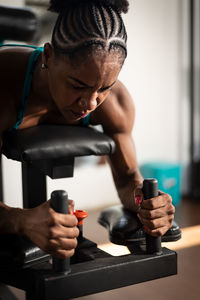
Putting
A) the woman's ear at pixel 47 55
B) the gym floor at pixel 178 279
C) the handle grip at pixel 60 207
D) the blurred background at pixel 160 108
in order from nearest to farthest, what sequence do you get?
the handle grip at pixel 60 207 < the woman's ear at pixel 47 55 < the gym floor at pixel 178 279 < the blurred background at pixel 160 108

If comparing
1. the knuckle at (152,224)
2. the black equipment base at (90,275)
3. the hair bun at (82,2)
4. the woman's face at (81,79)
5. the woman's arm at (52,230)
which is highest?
the hair bun at (82,2)

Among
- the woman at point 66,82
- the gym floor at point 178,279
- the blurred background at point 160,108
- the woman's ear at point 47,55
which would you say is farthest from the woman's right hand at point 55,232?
the blurred background at point 160,108

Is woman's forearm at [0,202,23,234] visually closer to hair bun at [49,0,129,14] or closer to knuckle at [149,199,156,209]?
knuckle at [149,199,156,209]

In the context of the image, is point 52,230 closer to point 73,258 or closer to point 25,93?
point 73,258

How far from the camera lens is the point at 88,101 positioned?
0.96 metres

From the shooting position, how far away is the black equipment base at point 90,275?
0.91 meters

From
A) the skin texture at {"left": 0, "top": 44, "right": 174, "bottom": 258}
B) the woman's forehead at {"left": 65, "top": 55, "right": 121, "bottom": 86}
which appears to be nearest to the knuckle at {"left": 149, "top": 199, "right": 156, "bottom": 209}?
the skin texture at {"left": 0, "top": 44, "right": 174, "bottom": 258}

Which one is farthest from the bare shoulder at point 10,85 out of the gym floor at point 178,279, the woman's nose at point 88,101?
the gym floor at point 178,279

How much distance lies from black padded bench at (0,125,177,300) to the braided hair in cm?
25

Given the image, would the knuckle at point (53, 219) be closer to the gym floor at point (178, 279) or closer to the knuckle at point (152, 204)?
the knuckle at point (152, 204)

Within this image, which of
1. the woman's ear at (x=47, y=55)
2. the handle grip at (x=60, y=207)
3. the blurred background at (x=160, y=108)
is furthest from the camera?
the blurred background at (x=160, y=108)

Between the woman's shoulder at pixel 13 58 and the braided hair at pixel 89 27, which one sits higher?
the braided hair at pixel 89 27

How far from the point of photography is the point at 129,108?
133 centimetres

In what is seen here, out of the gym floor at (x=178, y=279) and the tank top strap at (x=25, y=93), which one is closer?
the tank top strap at (x=25, y=93)
